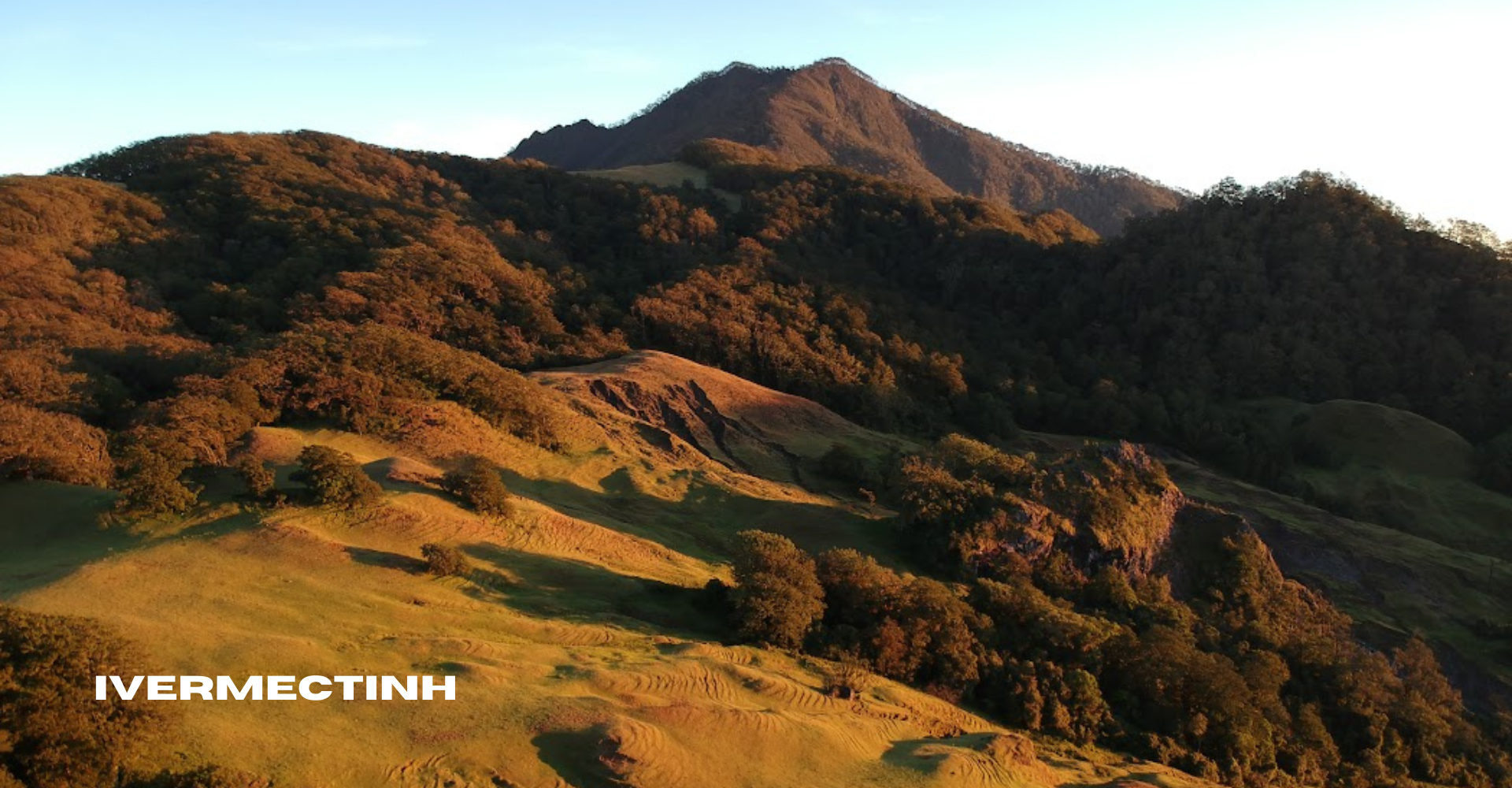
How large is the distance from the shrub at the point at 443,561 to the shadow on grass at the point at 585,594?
0.31m

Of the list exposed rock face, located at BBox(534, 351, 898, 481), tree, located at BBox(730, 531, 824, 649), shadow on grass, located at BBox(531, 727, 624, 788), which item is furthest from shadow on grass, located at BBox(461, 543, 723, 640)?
exposed rock face, located at BBox(534, 351, 898, 481)

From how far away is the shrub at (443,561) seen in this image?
17.7 metres

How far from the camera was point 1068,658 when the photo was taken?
19594mm

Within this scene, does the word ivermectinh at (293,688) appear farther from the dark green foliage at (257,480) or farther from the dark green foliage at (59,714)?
the dark green foliage at (257,480)

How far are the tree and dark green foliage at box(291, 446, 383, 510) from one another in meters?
7.08

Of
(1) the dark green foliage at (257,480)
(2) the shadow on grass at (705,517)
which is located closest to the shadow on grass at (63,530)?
(1) the dark green foliage at (257,480)

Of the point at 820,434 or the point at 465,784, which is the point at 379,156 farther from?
the point at 465,784

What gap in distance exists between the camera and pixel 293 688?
42.9ft

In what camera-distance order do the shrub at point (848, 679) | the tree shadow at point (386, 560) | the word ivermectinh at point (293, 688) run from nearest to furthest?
the word ivermectinh at point (293, 688) < the shrub at point (848, 679) < the tree shadow at point (386, 560)

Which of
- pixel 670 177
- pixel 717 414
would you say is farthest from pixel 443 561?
pixel 670 177

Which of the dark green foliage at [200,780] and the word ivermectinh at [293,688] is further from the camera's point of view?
the word ivermectinh at [293,688]

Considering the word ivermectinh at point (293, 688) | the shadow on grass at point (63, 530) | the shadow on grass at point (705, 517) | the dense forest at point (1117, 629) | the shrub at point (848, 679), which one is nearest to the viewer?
the word ivermectinh at point (293, 688)

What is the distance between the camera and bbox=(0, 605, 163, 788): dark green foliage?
10867 mm

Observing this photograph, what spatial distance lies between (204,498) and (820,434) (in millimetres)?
23075
